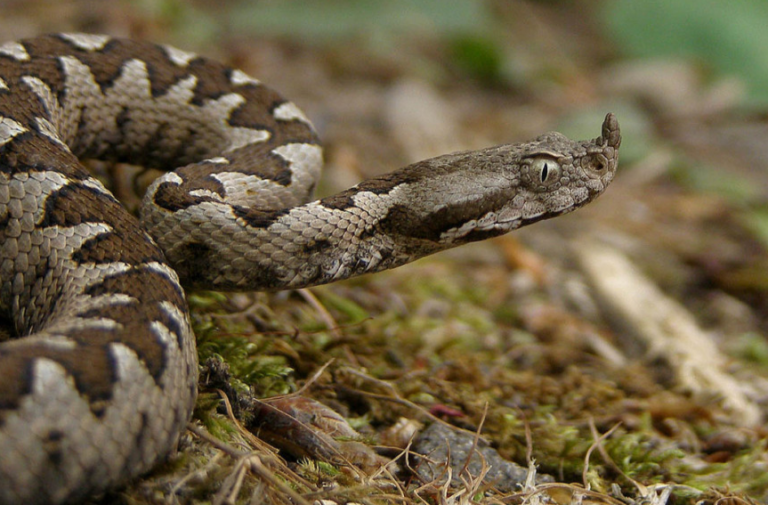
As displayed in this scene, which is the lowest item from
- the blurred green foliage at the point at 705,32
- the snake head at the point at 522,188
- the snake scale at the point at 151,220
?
the snake scale at the point at 151,220

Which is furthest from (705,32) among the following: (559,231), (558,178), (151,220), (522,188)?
(151,220)

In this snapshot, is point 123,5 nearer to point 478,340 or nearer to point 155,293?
point 478,340

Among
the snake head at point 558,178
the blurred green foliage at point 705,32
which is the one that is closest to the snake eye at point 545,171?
the snake head at point 558,178

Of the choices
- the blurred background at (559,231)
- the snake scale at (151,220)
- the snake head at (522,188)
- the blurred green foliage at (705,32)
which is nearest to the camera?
the snake scale at (151,220)

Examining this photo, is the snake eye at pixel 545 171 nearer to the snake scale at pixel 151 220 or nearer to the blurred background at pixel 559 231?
the snake scale at pixel 151 220

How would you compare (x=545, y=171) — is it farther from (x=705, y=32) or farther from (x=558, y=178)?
(x=705, y=32)

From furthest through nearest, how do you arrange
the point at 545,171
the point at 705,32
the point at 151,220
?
the point at 705,32 → the point at 545,171 → the point at 151,220

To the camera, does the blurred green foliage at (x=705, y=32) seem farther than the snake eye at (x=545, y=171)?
Yes

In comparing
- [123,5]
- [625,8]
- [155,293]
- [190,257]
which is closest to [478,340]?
[190,257]
